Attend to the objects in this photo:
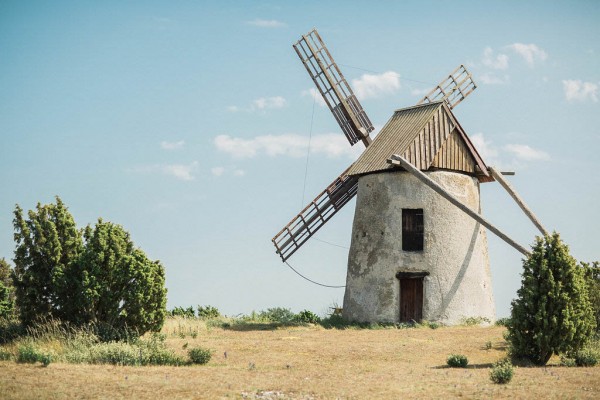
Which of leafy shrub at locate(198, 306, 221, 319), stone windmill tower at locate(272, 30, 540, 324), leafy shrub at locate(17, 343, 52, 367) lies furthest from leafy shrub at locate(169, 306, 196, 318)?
leafy shrub at locate(17, 343, 52, 367)

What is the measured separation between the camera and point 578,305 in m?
19.7

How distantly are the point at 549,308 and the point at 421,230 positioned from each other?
9662 mm

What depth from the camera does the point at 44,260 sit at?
2214 cm

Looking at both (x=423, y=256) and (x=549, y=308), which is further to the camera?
(x=423, y=256)

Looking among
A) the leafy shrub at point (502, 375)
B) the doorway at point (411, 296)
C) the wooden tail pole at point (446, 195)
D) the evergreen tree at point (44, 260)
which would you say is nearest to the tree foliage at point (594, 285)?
the wooden tail pole at point (446, 195)

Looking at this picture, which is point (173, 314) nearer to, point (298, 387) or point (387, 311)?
point (387, 311)

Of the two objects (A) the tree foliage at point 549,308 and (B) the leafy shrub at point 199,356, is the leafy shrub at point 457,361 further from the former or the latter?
(B) the leafy shrub at point 199,356

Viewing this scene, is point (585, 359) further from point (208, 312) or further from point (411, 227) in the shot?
point (208, 312)

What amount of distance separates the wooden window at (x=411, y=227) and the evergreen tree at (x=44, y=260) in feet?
42.0

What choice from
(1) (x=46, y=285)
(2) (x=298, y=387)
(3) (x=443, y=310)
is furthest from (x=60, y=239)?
(3) (x=443, y=310)

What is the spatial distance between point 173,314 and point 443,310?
13.1m

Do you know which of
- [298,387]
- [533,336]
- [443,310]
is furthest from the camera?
[443,310]

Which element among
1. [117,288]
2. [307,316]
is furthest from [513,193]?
[117,288]

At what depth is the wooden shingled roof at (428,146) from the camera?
94.6ft
